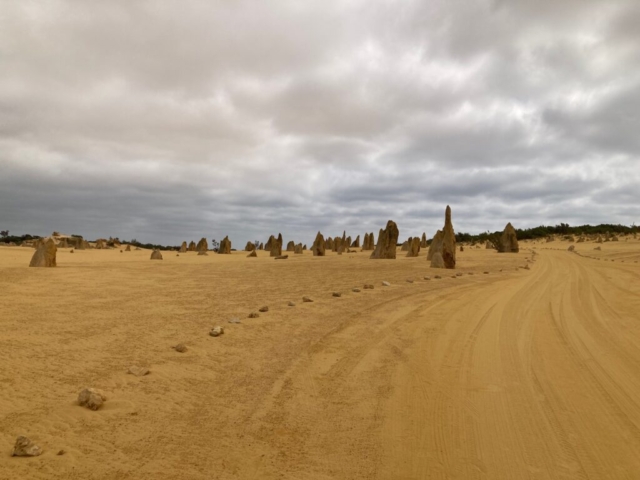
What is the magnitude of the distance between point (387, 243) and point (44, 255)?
1784 centimetres

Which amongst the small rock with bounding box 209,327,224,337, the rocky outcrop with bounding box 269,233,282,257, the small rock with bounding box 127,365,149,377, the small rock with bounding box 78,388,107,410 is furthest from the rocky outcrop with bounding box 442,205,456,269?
the rocky outcrop with bounding box 269,233,282,257

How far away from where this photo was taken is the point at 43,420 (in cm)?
344

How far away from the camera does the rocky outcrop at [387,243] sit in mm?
25681

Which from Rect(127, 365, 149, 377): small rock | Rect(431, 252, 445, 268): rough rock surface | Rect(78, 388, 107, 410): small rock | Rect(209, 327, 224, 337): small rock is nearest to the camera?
Rect(78, 388, 107, 410): small rock

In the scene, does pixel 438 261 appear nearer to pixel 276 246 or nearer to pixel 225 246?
pixel 276 246

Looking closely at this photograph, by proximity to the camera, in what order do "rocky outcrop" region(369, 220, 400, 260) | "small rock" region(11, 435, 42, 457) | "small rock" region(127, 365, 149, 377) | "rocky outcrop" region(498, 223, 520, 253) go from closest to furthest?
"small rock" region(11, 435, 42, 457) → "small rock" region(127, 365, 149, 377) → "rocky outcrop" region(369, 220, 400, 260) → "rocky outcrop" region(498, 223, 520, 253)

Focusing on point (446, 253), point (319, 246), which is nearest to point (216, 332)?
point (446, 253)

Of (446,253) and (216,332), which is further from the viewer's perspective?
(446,253)

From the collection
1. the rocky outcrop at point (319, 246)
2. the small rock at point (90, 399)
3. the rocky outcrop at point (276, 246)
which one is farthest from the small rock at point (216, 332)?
the rocky outcrop at point (276, 246)

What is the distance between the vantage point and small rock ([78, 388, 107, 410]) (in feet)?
12.1

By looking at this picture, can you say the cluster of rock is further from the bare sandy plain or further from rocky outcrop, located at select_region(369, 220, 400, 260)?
the bare sandy plain

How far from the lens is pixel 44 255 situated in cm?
1470

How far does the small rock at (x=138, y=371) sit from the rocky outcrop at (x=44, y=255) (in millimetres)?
12663

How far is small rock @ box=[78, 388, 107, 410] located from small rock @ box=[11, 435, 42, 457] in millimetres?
655
